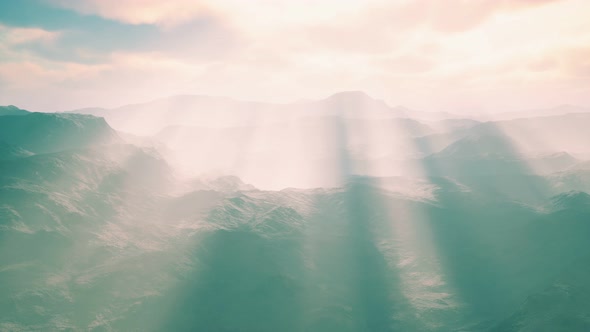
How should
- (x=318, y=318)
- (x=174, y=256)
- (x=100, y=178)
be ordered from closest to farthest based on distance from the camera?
(x=318, y=318)
(x=174, y=256)
(x=100, y=178)

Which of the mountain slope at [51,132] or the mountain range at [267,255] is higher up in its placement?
the mountain slope at [51,132]

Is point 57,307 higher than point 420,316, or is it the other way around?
point 57,307

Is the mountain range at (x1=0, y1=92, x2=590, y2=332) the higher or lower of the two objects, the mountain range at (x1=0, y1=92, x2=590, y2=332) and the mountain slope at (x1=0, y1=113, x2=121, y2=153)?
the lower

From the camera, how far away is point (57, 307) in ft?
211

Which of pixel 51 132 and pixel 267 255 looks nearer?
pixel 267 255

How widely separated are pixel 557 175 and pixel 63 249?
20459cm

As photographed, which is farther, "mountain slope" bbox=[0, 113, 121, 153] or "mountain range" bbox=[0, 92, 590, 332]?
"mountain slope" bbox=[0, 113, 121, 153]

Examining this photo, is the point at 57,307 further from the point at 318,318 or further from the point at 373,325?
the point at 373,325

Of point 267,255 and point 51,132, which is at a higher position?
point 51,132

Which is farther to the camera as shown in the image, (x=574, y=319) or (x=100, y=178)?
(x=100, y=178)

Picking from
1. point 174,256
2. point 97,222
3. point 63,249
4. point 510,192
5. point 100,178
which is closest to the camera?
point 63,249

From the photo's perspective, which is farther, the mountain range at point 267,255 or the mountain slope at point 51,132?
the mountain slope at point 51,132

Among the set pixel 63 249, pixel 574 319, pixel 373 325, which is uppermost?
pixel 63 249

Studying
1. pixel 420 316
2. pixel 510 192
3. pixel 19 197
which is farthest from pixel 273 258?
pixel 510 192
